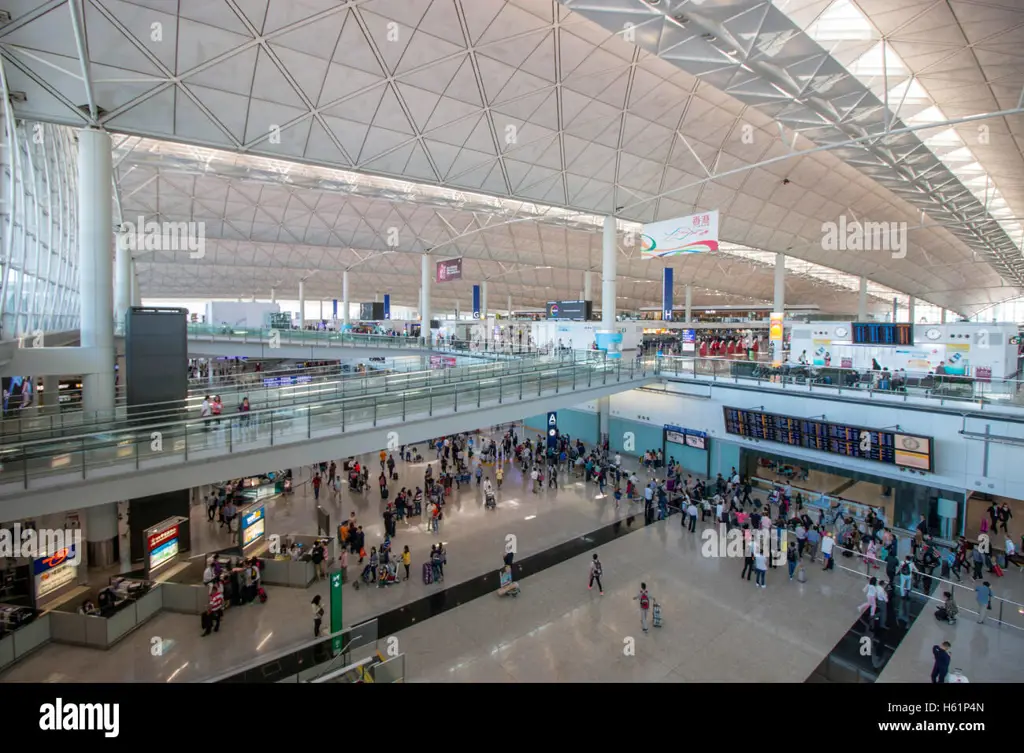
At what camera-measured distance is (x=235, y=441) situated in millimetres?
11023

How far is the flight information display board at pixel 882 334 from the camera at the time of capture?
2297 centimetres

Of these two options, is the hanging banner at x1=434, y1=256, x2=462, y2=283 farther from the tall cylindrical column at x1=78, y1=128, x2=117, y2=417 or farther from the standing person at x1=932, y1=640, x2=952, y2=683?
the standing person at x1=932, y1=640, x2=952, y2=683

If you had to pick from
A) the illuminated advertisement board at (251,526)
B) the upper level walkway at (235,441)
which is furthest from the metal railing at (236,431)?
the illuminated advertisement board at (251,526)

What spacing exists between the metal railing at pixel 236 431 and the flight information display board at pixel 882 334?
1659cm

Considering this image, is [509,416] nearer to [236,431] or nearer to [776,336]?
[236,431]

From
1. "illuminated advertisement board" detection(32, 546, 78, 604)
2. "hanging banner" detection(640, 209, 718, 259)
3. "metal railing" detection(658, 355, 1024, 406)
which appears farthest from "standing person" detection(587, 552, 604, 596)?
"hanging banner" detection(640, 209, 718, 259)

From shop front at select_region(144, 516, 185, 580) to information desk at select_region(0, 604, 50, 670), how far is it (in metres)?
2.03

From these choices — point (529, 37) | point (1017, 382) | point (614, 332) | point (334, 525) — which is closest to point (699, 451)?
point (614, 332)

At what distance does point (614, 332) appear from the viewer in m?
27.8

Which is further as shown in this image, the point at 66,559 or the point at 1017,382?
the point at 1017,382

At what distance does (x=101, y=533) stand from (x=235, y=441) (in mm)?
6442

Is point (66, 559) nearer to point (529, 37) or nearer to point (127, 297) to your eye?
point (529, 37)

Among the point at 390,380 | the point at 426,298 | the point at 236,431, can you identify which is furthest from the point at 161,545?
the point at 426,298

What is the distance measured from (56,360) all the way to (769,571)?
19.4 m
